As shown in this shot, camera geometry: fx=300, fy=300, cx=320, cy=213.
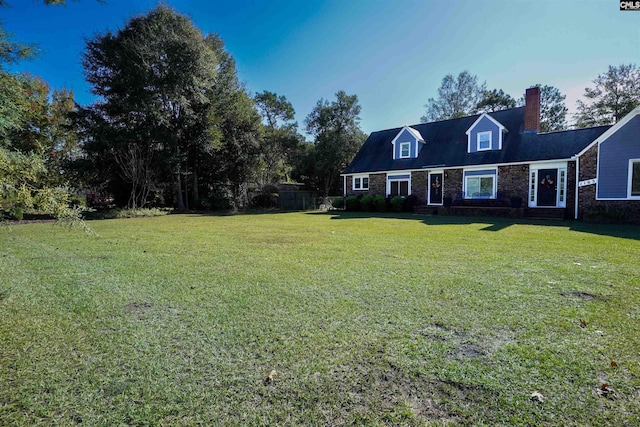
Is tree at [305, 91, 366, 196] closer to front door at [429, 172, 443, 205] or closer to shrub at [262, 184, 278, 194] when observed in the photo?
shrub at [262, 184, 278, 194]

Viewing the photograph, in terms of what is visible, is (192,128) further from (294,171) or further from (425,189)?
(425,189)

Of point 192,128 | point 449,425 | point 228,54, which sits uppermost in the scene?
point 228,54

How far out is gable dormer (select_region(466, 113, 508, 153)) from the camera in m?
17.4

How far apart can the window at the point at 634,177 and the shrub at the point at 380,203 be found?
11219mm

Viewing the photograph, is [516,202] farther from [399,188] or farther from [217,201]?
[217,201]

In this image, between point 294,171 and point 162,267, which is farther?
point 294,171

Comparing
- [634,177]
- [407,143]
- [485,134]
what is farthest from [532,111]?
[407,143]

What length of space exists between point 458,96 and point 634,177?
25.8 meters

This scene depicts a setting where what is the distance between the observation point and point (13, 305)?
367 centimetres

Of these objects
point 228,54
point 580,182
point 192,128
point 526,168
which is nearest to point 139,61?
point 192,128

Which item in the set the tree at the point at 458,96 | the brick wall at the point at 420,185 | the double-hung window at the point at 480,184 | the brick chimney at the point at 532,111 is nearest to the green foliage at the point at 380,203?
the brick wall at the point at 420,185

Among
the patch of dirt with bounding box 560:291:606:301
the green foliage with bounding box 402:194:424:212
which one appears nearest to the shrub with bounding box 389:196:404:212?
the green foliage with bounding box 402:194:424:212

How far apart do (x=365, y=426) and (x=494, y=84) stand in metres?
38.1

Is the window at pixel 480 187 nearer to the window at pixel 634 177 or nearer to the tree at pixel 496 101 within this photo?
the window at pixel 634 177
